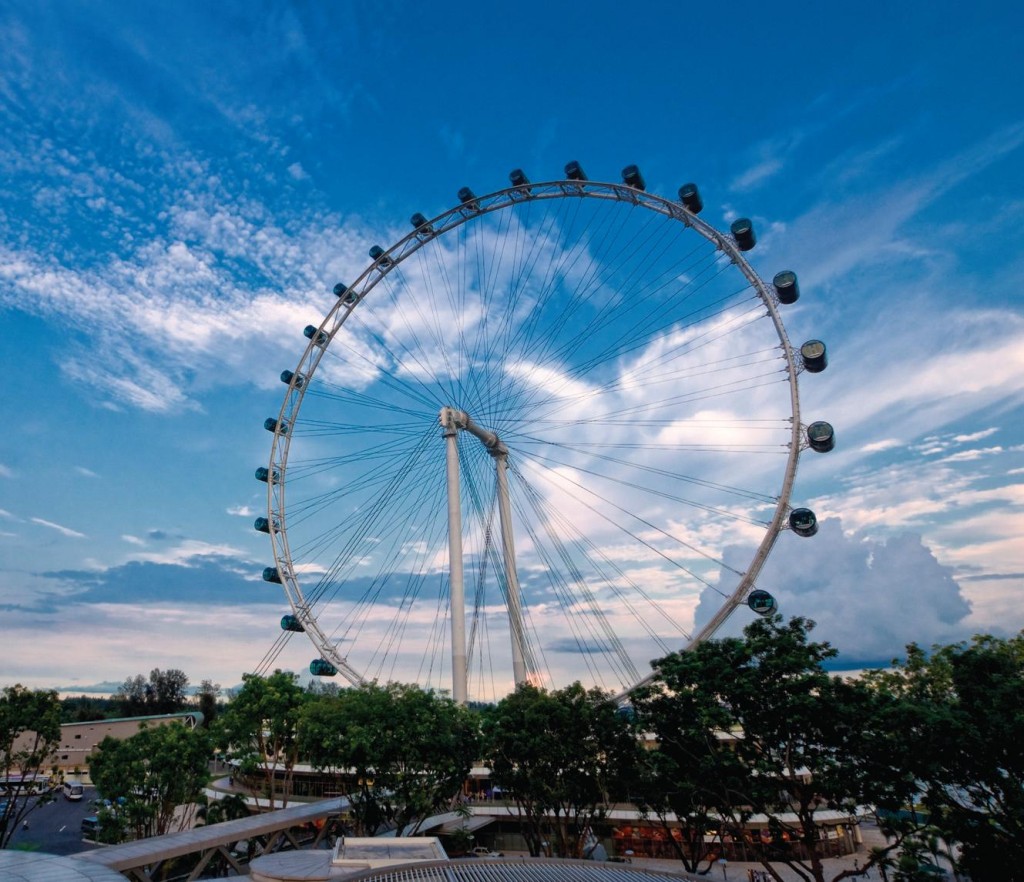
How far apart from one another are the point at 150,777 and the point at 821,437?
3488 cm

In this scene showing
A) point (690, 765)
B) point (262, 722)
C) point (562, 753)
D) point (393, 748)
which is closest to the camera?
point (690, 765)

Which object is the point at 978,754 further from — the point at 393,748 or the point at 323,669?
the point at 323,669

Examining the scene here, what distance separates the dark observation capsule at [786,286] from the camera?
3106 cm

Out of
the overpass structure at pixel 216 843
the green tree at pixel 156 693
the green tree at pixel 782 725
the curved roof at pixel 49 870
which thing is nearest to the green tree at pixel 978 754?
the green tree at pixel 782 725

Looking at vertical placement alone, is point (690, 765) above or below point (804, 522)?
below

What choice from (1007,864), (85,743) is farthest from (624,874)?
(85,743)

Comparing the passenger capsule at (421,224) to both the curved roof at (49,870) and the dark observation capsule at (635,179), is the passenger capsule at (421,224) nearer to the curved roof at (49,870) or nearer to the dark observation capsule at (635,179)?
the dark observation capsule at (635,179)

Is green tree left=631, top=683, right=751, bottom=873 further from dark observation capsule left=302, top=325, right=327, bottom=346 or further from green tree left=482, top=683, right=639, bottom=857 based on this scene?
dark observation capsule left=302, top=325, right=327, bottom=346

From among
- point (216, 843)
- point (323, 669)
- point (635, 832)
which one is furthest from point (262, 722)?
point (635, 832)

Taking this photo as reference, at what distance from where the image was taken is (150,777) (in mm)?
30578

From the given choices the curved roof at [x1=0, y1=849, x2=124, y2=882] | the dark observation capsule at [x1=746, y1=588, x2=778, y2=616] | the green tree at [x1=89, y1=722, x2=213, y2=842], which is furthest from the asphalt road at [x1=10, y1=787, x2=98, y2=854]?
the dark observation capsule at [x1=746, y1=588, x2=778, y2=616]

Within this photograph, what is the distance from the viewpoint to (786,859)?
864 inches

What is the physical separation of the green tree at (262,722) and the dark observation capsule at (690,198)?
3360cm

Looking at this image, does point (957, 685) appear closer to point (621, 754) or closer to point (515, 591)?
point (621, 754)
